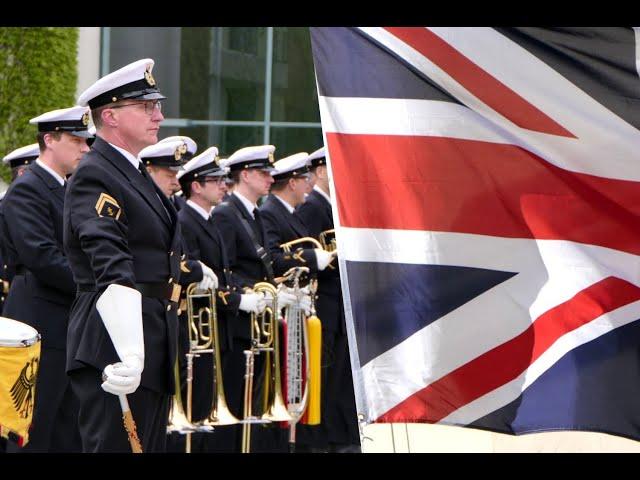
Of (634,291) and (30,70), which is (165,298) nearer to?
(634,291)

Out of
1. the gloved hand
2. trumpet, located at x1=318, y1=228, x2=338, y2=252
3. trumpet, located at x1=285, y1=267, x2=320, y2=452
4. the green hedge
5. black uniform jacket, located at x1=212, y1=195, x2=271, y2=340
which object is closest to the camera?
the gloved hand

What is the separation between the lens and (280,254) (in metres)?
9.21

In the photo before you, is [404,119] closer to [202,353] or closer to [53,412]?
[53,412]

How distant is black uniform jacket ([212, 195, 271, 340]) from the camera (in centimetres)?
852

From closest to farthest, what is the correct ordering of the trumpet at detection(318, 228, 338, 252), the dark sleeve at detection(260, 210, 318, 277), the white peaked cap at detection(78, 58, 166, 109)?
the white peaked cap at detection(78, 58, 166, 109)
the dark sleeve at detection(260, 210, 318, 277)
the trumpet at detection(318, 228, 338, 252)

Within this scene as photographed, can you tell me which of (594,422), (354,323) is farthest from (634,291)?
(354,323)

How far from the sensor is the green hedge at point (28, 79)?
59.3 ft

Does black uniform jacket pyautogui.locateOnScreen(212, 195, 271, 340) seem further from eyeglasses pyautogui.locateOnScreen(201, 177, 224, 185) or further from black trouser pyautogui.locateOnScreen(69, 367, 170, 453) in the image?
black trouser pyautogui.locateOnScreen(69, 367, 170, 453)

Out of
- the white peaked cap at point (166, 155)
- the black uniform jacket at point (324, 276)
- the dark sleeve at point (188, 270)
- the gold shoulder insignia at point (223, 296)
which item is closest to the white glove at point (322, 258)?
the black uniform jacket at point (324, 276)

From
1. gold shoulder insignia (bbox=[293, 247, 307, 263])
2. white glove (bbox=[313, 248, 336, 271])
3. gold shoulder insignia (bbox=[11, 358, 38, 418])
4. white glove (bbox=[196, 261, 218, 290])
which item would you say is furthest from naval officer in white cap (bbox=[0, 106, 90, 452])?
white glove (bbox=[313, 248, 336, 271])

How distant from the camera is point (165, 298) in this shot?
5160 mm

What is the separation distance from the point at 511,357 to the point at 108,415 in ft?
5.16

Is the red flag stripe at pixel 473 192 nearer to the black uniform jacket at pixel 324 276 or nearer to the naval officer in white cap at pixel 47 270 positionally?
the naval officer in white cap at pixel 47 270
